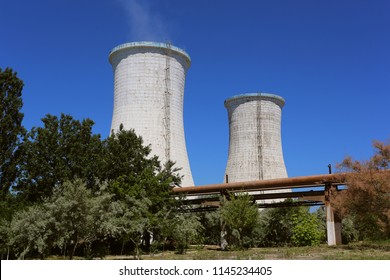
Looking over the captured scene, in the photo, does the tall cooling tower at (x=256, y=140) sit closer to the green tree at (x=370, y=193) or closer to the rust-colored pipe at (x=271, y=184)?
the rust-colored pipe at (x=271, y=184)

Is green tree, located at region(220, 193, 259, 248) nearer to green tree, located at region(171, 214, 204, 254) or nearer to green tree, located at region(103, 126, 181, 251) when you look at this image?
green tree, located at region(171, 214, 204, 254)

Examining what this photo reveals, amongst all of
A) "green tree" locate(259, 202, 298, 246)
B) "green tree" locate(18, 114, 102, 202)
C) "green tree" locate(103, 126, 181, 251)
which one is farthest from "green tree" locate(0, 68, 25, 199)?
"green tree" locate(259, 202, 298, 246)

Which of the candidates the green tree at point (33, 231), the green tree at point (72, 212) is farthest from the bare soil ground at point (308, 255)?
the green tree at point (33, 231)

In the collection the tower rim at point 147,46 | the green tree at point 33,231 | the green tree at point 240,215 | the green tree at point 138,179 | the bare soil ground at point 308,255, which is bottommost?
the bare soil ground at point 308,255

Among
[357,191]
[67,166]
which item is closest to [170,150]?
[67,166]

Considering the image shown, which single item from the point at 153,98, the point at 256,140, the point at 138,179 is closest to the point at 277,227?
the point at 256,140

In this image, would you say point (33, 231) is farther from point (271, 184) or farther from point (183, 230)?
point (271, 184)

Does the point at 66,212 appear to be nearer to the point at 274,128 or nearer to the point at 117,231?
the point at 117,231

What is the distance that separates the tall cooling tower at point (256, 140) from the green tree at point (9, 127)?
17.9 meters

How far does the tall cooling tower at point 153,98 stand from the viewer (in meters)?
28.9

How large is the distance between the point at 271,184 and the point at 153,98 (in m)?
10.1

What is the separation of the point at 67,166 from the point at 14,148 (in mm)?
2888

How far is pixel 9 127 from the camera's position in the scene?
21828 mm

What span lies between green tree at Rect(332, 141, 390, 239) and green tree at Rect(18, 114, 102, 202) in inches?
456
